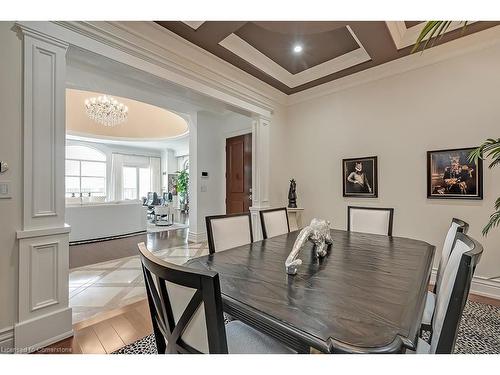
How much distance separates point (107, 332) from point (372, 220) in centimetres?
266

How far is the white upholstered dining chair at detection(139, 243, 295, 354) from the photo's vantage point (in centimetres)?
68

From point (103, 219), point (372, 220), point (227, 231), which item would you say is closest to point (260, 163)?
point (372, 220)

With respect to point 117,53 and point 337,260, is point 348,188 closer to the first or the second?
point 337,260

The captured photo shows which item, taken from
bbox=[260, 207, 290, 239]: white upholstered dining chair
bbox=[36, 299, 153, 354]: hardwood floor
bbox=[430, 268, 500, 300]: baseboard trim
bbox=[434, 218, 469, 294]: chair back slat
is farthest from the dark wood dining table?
bbox=[430, 268, 500, 300]: baseboard trim

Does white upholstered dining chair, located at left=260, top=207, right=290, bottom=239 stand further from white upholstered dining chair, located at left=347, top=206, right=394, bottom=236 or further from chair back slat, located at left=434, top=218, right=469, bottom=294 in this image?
chair back slat, located at left=434, top=218, right=469, bottom=294

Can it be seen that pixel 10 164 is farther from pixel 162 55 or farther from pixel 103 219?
pixel 103 219

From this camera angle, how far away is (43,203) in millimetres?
1737

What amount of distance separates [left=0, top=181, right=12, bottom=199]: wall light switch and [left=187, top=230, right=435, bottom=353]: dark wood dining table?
138cm

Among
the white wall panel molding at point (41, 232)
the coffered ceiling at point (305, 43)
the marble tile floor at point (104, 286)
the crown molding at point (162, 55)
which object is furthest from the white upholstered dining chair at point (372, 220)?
the white wall panel molding at point (41, 232)

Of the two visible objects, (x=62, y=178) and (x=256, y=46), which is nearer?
(x=62, y=178)

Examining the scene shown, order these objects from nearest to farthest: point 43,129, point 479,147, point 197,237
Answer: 1. point 43,129
2. point 479,147
3. point 197,237

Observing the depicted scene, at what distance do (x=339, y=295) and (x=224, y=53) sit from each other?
115 inches
